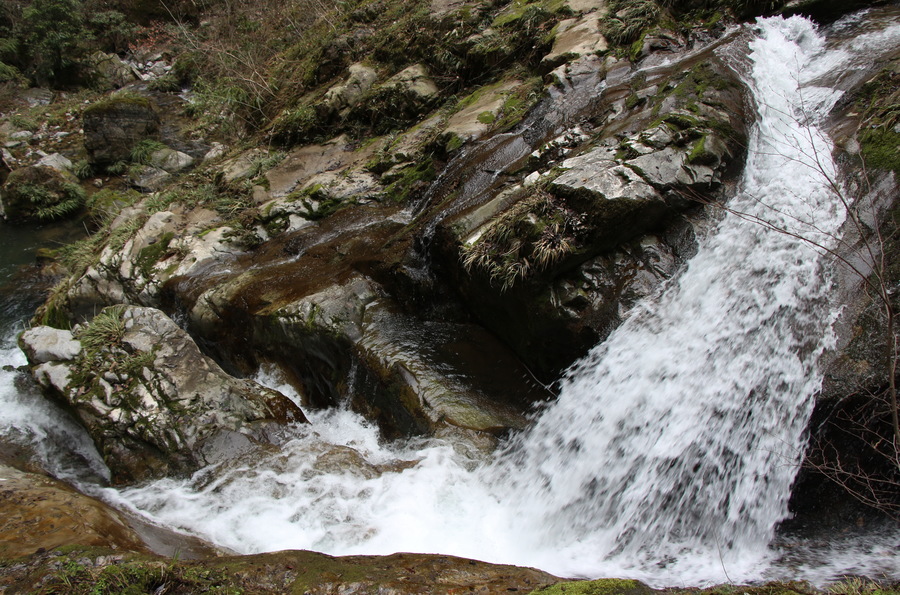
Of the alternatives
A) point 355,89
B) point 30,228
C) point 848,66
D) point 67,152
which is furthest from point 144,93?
point 848,66

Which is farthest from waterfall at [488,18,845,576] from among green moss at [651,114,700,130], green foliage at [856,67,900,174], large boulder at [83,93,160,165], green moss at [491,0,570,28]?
large boulder at [83,93,160,165]

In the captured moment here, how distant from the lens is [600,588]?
2230 millimetres

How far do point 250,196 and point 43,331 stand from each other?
14.1 ft

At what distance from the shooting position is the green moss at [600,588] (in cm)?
221

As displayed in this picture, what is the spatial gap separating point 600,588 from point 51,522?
3.46m

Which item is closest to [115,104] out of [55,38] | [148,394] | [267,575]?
[55,38]

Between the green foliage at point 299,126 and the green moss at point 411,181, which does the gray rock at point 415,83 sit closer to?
the green foliage at point 299,126

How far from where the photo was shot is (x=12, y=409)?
6059mm

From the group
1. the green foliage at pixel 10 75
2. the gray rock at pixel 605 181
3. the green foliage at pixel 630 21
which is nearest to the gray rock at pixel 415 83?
the green foliage at pixel 630 21

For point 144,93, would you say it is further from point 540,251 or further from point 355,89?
point 540,251

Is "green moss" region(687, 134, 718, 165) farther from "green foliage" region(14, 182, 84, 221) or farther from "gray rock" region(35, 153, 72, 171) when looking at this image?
"gray rock" region(35, 153, 72, 171)

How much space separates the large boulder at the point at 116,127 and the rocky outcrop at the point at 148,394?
A: 11104mm

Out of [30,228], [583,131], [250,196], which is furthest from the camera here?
[30,228]

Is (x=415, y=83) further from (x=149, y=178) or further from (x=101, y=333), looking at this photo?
(x=149, y=178)
